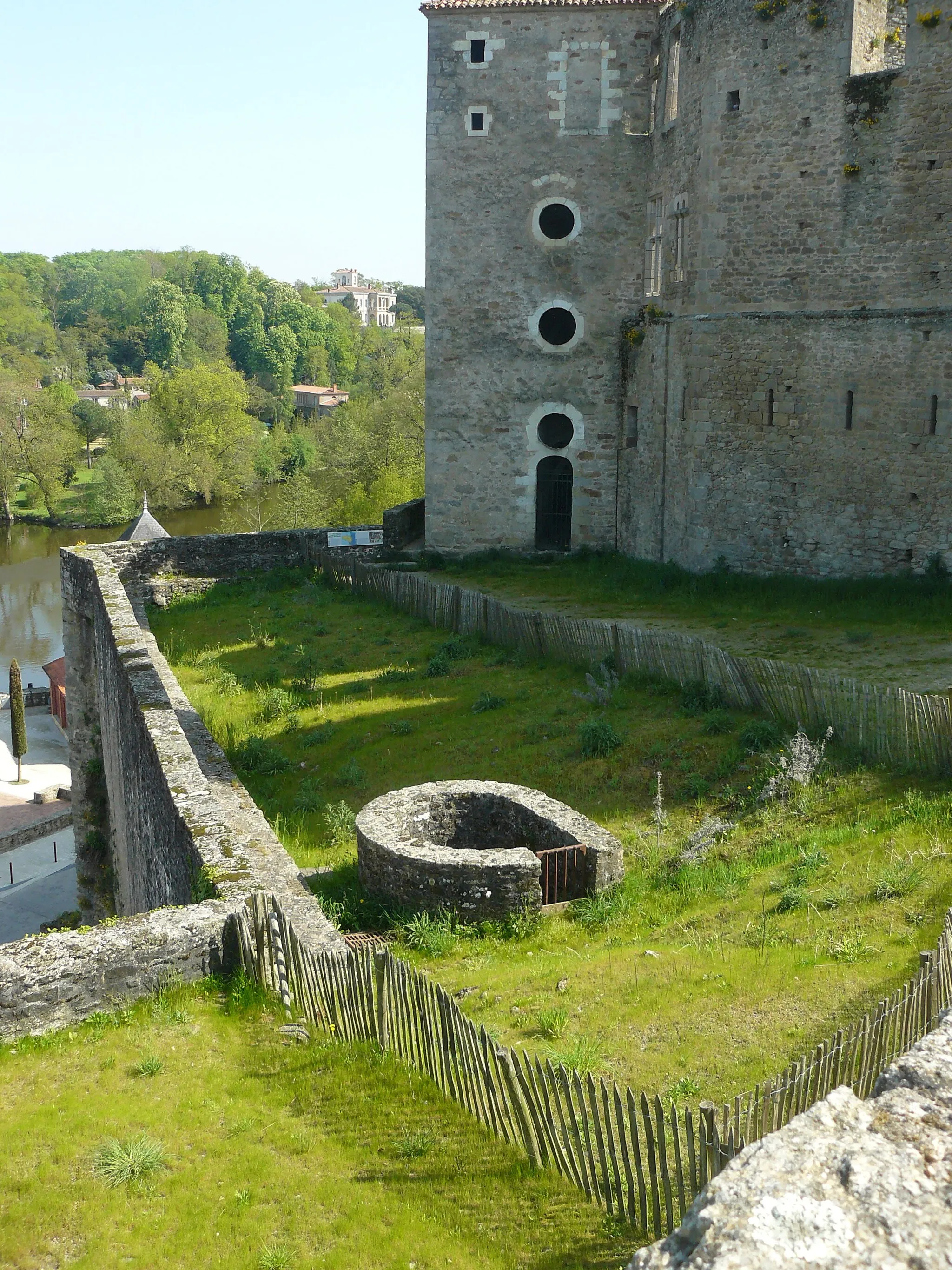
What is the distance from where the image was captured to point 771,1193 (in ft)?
10.0

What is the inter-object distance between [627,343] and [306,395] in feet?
260

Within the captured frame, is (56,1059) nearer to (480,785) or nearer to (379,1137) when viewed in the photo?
(379,1137)

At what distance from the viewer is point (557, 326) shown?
22.5m

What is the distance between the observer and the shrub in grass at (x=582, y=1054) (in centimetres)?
652

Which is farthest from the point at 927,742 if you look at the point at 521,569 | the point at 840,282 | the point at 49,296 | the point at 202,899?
the point at 49,296

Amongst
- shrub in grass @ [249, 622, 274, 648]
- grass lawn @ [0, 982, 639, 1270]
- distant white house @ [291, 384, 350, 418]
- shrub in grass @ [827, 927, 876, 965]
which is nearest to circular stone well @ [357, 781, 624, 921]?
shrub in grass @ [827, 927, 876, 965]

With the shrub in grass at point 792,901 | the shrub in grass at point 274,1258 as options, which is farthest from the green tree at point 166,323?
the shrub in grass at point 274,1258

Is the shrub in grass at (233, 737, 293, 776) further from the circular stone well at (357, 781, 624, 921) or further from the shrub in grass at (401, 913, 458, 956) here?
the shrub in grass at (401, 913, 458, 956)

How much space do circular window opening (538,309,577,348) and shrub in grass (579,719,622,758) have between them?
11.0 metres

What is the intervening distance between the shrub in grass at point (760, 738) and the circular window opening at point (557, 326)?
39.0 ft

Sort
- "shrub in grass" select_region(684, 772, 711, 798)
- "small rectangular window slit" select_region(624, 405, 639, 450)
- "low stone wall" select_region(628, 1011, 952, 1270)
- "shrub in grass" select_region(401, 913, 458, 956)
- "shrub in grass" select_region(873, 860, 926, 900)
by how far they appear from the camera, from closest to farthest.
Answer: "low stone wall" select_region(628, 1011, 952, 1270) < "shrub in grass" select_region(873, 860, 926, 900) < "shrub in grass" select_region(401, 913, 458, 956) < "shrub in grass" select_region(684, 772, 711, 798) < "small rectangular window slit" select_region(624, 405, 639, 450)

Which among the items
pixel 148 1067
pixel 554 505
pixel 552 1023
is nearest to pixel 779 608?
pixel 554 505

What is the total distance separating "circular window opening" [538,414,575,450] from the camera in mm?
22781

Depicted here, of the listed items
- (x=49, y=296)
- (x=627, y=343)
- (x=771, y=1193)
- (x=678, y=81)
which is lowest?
(x=771, y=1193)
